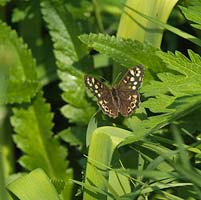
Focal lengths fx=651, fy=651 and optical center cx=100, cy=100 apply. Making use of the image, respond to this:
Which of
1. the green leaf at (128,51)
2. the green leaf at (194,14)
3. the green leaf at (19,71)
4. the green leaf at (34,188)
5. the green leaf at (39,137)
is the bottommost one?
the green leaf at (39,137)

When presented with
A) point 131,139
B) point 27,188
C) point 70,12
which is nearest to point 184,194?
point 131,139

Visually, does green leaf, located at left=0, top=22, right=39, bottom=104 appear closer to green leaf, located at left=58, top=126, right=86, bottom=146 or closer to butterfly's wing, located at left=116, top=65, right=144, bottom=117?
green leaf, located at left=58, top=126, right=86, bottom=146

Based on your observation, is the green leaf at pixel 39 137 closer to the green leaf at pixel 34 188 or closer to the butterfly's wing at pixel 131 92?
the butterfly's wing at pixel 131 92

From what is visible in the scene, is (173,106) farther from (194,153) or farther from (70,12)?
(70,12)

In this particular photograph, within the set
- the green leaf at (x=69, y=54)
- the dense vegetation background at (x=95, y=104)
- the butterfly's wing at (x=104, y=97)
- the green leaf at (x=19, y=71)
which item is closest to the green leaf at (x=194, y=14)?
the dense vegetation background at (x=95, y=104)

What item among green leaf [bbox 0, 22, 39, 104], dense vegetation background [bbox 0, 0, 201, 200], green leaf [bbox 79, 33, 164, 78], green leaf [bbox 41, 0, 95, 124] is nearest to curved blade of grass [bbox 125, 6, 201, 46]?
dense vegetation background [bbox 0, 0, 201, 200]

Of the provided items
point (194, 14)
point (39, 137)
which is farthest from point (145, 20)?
point (39, 137)

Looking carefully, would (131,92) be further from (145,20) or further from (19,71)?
(19,71)

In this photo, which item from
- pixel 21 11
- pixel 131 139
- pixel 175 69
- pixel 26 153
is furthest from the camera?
pixel 21 11
